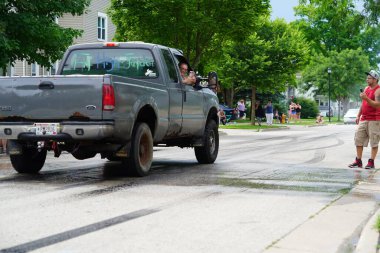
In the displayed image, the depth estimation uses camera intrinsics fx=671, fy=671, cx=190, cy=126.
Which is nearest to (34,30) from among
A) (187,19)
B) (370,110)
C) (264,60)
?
(370,110)

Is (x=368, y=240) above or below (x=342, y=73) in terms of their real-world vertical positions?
below

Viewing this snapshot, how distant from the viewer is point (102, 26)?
39.3 metres

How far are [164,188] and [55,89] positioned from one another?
2085mm

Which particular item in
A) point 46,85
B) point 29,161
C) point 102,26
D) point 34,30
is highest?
point 102,26

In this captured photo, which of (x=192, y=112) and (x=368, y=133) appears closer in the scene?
(x=192, y=112)

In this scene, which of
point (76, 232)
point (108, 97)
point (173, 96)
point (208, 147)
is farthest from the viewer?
point (208, 147)

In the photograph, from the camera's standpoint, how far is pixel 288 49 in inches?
1730

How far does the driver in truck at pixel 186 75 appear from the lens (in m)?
12.1

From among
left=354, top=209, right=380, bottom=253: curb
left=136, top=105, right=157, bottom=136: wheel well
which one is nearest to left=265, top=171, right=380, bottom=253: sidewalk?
left=354, top=209, right=380, bottom=253: curb

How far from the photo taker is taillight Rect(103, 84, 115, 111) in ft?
30.0

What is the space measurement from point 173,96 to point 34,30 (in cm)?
783

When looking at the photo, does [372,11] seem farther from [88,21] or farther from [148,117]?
[88,21]

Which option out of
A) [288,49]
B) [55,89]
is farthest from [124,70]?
[288,49]

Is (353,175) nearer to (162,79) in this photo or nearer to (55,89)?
(162,79)
